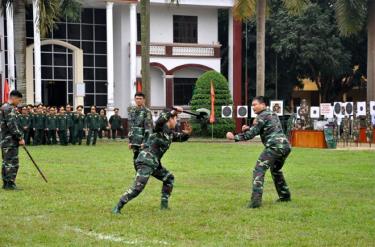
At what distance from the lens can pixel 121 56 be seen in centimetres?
4172

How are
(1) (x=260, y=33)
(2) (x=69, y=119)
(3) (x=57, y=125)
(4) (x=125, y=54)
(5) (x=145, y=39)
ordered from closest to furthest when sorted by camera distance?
1. (5) (x=145, y=39)
2. (3) (x=57, y=125)
3. (2) (x=69, y=119)
4. (1) (x=260, y=33)
5. (4) (x=125, y=54)

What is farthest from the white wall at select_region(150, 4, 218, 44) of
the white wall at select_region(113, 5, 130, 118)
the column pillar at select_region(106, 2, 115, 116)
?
the column pillar at select_region(106, 2, 115, 116)

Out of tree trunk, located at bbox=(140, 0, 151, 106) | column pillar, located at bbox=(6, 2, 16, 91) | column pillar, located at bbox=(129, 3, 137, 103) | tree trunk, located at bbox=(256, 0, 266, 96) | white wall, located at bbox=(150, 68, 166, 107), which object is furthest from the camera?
white wall, located at bbox=(150, 68, 166, 107)

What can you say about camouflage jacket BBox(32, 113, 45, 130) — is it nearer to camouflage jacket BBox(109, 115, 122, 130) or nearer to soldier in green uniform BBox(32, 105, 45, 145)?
soldier in green uniform BBox(32, 105, 45, 145)

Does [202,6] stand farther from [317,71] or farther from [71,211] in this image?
[71,211]

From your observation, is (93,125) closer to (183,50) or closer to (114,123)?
(114,123)

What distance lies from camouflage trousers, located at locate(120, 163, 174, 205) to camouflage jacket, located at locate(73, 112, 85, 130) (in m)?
19.9

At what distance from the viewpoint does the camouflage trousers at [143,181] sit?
1059 centimetres

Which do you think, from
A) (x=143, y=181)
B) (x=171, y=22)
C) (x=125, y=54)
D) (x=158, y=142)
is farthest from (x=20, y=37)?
(x=143, y=181)

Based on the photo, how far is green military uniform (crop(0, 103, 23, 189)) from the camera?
13902mm

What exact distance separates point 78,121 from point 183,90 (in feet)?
43.1

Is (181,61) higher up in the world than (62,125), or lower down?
higher up

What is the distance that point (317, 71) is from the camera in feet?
155

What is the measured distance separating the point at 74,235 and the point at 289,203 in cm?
423
